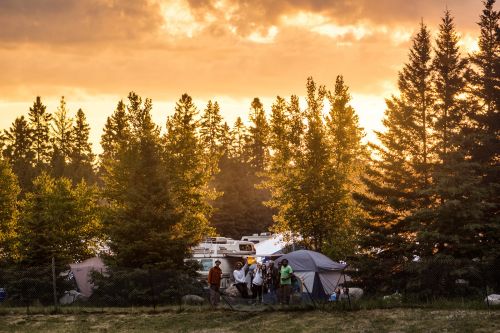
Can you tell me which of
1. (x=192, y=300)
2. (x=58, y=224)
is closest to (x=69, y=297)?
(x=192, y=300)

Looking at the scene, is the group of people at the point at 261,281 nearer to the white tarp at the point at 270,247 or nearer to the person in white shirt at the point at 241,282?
the person in white shirt at the point at 241,282

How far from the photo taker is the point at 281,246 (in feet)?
164

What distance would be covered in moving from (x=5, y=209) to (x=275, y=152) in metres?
18.5

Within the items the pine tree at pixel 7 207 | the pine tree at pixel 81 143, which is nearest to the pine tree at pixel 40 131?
the pine tree at pixel 81 143

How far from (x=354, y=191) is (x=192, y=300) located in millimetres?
13101

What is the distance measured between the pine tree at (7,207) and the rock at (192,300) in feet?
65.3

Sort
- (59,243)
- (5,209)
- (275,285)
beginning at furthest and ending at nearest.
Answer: (5,209), (59,243), (275,285)

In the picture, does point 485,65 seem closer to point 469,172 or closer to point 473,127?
point 473,127

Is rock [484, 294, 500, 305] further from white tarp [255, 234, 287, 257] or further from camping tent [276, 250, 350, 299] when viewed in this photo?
white tarp [255, 234, 287, 257]

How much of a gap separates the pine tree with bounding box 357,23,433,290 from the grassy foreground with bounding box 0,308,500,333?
291 inches

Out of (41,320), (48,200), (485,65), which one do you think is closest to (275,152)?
(48,200)

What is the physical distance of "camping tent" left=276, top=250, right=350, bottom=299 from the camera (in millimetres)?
31594

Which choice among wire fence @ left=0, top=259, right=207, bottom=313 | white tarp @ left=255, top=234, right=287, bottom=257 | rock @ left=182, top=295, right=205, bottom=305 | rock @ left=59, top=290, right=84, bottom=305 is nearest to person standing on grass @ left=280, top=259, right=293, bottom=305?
rock @ left=182, top=295, right=205, bottom=305

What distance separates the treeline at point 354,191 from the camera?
28500mm
